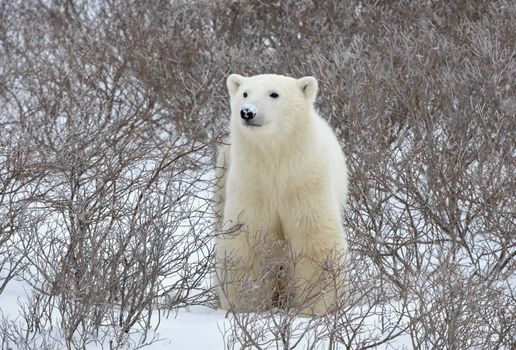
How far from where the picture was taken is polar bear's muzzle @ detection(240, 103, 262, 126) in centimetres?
375

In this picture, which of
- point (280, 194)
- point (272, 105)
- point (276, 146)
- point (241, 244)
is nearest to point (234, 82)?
point (272, 105)

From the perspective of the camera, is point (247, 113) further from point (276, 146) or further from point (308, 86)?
point (308, 86)

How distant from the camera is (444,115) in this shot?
564 centimetres

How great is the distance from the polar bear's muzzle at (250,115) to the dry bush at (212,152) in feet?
1.06

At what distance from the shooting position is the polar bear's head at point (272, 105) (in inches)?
150

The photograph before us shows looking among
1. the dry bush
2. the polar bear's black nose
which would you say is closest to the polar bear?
the polar bear's black nose

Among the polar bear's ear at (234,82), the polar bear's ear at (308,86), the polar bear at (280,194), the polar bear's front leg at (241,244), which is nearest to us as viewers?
the polar bear's front leg at (241,244)

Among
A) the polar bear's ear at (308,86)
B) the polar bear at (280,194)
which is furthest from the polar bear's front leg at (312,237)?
the polar bear's ear at (308,86)

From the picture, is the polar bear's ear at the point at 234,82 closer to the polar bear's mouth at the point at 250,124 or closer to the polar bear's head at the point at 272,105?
the polar bear's head at the point at 272,105

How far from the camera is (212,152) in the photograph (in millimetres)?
4855

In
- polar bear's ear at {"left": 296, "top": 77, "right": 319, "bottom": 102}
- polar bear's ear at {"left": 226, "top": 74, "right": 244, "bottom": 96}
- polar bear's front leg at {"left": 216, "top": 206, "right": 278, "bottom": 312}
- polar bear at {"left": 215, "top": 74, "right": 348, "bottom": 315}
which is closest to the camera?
polar bear's front leg at {"left": 216, "top": 206, "right": 278, "bottom": 312}

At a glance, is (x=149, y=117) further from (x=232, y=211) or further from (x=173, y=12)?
(x=232, y=211)

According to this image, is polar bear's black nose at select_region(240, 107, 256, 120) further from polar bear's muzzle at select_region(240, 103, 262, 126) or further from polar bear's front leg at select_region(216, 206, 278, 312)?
polar bear's front leg at select_region(216, 206, 278, 312)

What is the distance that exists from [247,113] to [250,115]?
2 cm
